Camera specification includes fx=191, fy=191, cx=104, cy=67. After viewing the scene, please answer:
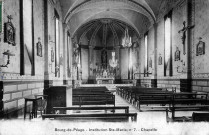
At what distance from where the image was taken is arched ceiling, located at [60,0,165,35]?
47.1 feet

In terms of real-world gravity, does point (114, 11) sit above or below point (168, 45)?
above

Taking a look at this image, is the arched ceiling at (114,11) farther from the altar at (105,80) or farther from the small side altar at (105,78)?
the altar at (105,80)

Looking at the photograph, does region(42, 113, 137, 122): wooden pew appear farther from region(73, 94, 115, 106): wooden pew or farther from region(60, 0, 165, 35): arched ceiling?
region(60, 0, 165, 35): arched ceiling

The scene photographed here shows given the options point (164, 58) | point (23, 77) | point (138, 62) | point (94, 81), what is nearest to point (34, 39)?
point (23, 77)

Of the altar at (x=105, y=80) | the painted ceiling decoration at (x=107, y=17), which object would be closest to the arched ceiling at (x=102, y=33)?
the painted ceiling decoration at (x=107, y=17)

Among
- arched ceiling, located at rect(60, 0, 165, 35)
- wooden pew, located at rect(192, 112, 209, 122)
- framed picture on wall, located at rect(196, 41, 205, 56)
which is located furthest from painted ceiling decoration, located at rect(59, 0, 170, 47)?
wooden pew, located at rect(192, 112, 209, 122)

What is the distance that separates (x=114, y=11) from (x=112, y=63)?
224 inches

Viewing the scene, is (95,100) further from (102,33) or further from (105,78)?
(102,33)

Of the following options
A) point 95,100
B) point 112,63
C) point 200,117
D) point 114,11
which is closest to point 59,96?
point 95,100

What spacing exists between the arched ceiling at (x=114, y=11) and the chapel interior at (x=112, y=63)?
0.08 meters

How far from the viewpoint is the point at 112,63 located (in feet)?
69.2

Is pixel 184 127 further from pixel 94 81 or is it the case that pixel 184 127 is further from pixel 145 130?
pixel 94 81

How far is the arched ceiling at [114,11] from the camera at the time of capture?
14367 millimetres

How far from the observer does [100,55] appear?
2564cm
